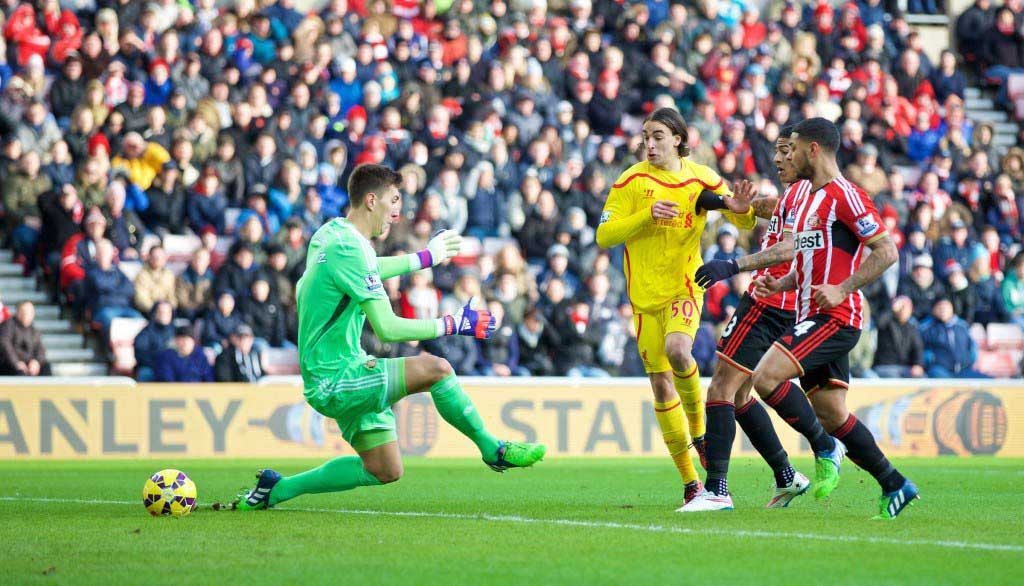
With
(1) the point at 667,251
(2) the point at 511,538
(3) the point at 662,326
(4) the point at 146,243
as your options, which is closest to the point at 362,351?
(2) the point at 511,538

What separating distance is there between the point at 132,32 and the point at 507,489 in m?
10.4

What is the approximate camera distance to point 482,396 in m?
18.1

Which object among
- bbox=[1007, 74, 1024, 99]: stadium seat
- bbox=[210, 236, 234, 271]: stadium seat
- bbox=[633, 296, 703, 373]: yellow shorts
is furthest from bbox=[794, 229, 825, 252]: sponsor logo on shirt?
bbox=[1007, 74, 1024, 99]: stadium seat

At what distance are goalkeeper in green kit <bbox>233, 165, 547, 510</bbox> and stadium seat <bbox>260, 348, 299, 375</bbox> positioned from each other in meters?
9.33

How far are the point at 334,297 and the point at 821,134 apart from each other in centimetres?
312

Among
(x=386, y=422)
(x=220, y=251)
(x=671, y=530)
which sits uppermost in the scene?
(x=220, y=251)

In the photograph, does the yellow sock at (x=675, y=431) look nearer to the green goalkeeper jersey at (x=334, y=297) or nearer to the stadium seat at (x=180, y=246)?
the green goalkeeper jersey at (x=334, y=297)

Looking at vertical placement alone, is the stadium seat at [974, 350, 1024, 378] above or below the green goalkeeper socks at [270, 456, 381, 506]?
above

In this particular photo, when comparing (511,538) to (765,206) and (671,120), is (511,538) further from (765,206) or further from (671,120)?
(671,120)

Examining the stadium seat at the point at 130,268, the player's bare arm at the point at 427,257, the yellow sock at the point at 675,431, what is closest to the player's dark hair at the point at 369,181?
the player's bare arm at the point at 427,257

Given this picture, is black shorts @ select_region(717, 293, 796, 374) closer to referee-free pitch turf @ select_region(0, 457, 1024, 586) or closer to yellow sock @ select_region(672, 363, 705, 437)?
yellow sock @ select_region(672, 363, 705, 437)

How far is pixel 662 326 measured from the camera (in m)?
10.8

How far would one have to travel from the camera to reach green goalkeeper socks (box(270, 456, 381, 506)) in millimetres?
9531

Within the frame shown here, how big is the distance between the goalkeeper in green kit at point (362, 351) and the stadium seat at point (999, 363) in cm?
1376
